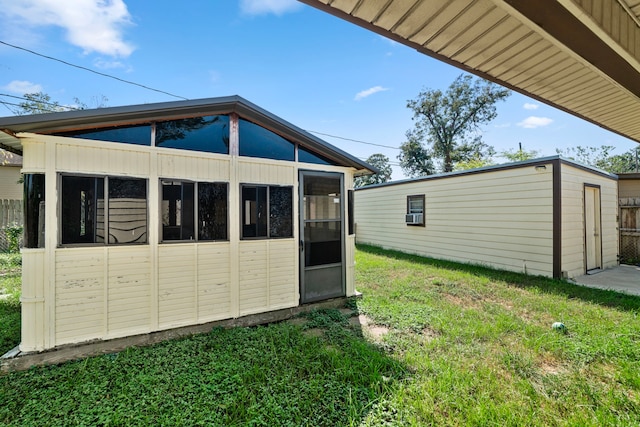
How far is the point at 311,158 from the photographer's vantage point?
13.4 feet

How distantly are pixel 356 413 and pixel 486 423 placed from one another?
2.99ft

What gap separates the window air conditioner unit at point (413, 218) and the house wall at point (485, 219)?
0.23 meters

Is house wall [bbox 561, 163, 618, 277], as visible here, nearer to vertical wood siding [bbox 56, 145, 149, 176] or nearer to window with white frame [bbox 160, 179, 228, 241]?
window with white frame [bbox 160, 179, 228, 241]

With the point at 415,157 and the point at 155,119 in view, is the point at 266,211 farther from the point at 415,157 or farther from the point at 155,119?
the point at 415,157

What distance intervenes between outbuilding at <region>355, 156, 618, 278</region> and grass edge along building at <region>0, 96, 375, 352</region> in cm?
425

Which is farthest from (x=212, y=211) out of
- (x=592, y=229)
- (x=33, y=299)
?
(x=592, y=229)

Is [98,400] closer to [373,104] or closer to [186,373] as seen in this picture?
[186,373]

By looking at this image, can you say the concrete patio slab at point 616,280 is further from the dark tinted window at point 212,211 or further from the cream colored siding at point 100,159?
the cream colored siding at point 100,159

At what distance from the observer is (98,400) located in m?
2.07

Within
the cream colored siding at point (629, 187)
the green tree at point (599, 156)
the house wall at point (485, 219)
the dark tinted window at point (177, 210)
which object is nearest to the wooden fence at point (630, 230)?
the cream colored siding at point (629, 187)

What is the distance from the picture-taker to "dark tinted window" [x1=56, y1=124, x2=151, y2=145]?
2.77m

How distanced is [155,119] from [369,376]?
3605 mm

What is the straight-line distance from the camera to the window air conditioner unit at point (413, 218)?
8.32 m

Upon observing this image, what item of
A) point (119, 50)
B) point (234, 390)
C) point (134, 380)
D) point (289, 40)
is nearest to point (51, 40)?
point (119, 50)
